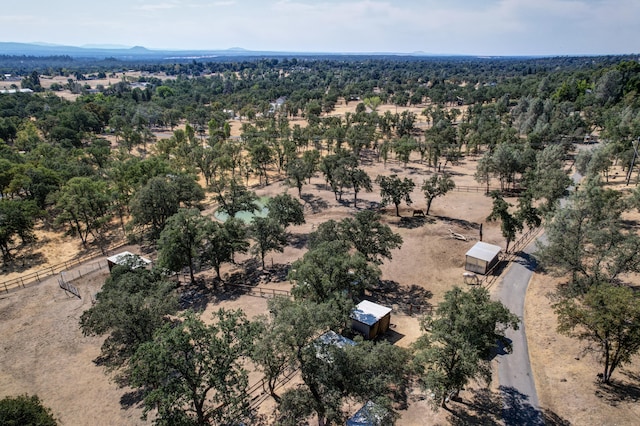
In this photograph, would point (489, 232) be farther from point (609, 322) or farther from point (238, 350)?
point (238, 350)

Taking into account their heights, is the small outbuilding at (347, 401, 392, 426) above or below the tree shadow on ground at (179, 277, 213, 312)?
above

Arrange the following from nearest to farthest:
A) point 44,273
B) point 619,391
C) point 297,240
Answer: point 619,391
point 44,273
point 297,240

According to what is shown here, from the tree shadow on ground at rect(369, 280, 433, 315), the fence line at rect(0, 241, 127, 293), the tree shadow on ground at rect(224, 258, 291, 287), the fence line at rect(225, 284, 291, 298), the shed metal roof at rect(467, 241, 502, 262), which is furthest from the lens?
the fence line at rect(0, 241, 127, 293)

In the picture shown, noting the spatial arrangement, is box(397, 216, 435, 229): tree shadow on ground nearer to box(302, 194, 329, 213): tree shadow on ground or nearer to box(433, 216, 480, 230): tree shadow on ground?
box(433, 216, 480, 230): tree shadow on ground

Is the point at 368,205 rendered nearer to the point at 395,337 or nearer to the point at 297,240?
the point at 297,240

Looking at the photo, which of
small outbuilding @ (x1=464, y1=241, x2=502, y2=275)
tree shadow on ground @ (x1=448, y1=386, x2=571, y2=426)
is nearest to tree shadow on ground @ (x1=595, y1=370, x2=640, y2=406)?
tree shadow on ground @ (x1=448, y1=386, x2=571, y2=426)

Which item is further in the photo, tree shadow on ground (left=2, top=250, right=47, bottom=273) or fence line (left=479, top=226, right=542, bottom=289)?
tree shadow on ground (left=2, top=250, right=47, bottom=273)

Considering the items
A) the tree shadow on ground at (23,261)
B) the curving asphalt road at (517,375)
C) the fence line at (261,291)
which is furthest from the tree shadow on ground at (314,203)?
the tree shadow on ground at (23,261)

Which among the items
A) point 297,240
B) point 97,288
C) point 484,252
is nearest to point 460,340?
point 484,252
